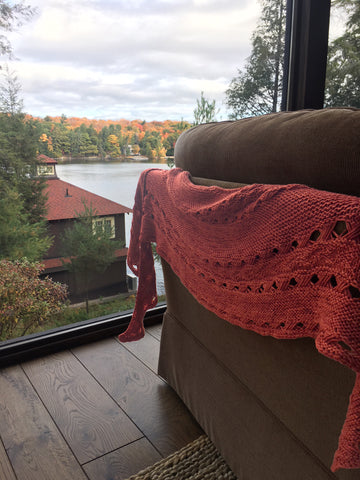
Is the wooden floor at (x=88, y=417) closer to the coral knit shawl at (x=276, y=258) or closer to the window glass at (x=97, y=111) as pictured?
the window glass at (x=97, y=111)

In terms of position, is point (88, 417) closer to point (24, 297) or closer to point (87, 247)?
point (24, 297)

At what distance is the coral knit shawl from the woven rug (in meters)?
0.54

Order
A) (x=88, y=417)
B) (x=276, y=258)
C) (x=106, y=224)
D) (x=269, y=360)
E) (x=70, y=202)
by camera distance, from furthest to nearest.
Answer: (x=106, y=224) → (x=70, y=202) → (x=88, y=417) → (x=269, y=360) → (x=276, y=258)

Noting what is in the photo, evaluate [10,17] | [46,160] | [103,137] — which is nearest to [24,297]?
[46,160]

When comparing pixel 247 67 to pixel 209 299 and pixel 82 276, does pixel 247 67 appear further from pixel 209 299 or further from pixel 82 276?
pixel 209 299

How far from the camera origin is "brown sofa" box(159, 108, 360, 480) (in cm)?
74

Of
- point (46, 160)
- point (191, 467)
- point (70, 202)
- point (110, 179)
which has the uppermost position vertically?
point (46, 160)

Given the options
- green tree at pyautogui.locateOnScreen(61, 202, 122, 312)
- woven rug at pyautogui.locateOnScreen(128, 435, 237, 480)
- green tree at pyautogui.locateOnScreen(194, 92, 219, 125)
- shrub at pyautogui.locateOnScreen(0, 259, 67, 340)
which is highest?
green tree at pyautogui.locateOnScreen(194, 92, 219, 125)

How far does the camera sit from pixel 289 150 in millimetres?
807

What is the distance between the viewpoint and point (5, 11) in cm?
157

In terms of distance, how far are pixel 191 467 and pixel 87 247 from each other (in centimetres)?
113

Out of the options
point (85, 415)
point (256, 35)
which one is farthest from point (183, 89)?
point (85, 415)

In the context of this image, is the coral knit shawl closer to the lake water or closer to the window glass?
the window glass

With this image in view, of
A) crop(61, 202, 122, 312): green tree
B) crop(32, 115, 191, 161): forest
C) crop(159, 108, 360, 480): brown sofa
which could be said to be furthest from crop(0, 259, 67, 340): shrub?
crop(159, 108, 360, 480): brown sofa
